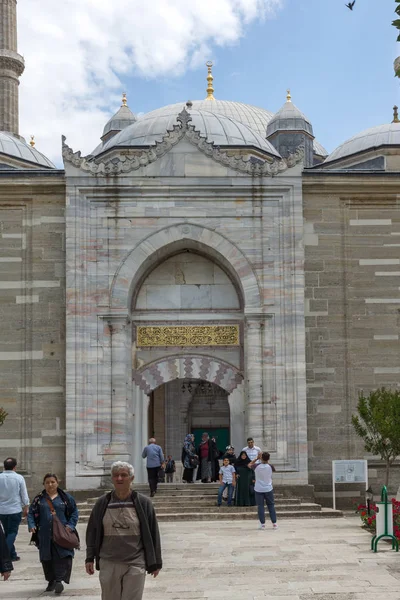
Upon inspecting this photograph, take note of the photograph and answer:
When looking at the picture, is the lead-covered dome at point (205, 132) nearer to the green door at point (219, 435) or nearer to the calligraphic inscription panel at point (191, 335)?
the calligraphic inscription panel at point (191, 335)

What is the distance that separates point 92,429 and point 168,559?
8.20 meters

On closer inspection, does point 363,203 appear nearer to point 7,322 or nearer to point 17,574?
point 7,322

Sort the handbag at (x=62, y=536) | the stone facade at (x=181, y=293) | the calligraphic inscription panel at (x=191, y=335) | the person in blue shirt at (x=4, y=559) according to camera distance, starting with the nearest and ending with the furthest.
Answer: the person in blue shirt at (x=4, y=559) < the handbag at (x=62, y=536) < the stone facade at (x=181, y=293) < the calligraphic inscription panel at (x=191, y=335)

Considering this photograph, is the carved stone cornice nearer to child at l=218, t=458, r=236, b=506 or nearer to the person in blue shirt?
child at l=218, t=458, r=236, b=506

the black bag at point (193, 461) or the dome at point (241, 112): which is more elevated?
the dome at point (241, 112)

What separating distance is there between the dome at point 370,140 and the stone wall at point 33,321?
29.9 ft

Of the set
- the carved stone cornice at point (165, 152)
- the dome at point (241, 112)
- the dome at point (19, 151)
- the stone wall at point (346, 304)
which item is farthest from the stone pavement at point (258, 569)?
the dome at point (241, 112)

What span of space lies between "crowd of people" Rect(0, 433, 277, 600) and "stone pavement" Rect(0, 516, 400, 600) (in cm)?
43

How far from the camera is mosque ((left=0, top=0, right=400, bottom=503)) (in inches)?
854

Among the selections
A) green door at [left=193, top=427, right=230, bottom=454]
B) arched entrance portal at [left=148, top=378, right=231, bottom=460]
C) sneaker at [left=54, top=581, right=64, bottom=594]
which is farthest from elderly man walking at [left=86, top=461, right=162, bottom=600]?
green door at [left=193, top=427, right=230, bottom=454]

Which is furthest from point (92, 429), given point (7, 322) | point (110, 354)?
point (7, 322)

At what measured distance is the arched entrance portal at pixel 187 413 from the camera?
33688 mm

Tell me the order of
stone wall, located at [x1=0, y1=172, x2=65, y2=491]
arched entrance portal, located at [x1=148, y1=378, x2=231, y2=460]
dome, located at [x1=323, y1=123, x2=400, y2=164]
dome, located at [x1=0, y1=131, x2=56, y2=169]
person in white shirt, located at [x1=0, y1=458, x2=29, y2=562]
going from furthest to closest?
arched entrance portal, located at [x1=148, y1=378, x2=231, y2=460] → dome, located at [x1=0, y1=131, x2=56, y2=169] → dome, located at [x1=323, y1=123, x2=400, y2=164] → stone wall, located at [x1=0, y1=172, x2=65, y2=491] → person in white shirt, located at [x1=0, y1=458, x2=29, y2=562]

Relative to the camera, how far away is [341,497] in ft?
72.1
